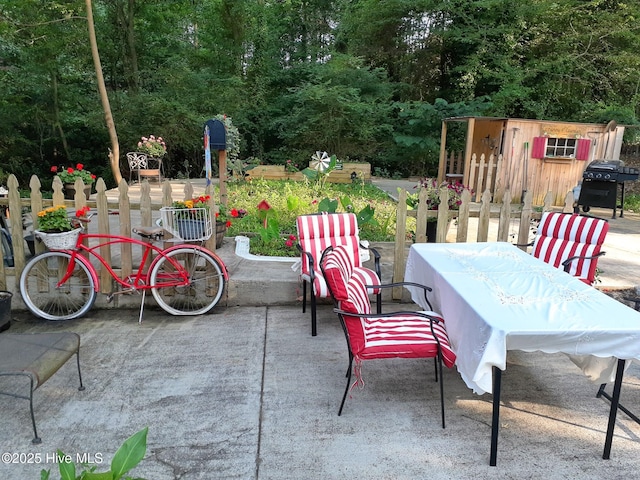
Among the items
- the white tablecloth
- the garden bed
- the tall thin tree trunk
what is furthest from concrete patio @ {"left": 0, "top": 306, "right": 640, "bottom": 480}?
the tall thin tree trunk

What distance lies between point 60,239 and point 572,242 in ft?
13.8

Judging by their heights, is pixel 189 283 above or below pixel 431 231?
below

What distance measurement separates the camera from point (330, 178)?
1156cm

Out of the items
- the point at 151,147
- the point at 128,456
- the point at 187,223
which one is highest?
the point at 151,147

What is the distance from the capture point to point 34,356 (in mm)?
2447

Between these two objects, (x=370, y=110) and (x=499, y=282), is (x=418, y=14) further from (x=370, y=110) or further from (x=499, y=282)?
(x=499, y=282)

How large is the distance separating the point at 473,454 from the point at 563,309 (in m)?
0.89

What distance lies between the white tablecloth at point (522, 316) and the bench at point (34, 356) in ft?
7.07

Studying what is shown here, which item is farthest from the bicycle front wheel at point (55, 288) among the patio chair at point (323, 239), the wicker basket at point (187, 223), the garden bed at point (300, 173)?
the garden bed at point (300, 173)

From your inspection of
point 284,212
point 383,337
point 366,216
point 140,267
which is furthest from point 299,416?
point 284,212

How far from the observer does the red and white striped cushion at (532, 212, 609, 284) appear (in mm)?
3812

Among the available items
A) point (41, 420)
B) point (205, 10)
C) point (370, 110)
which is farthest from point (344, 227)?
point (205, 10)

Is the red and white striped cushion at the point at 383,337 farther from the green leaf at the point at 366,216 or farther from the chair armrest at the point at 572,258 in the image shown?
the green leaf at the point at 366,216

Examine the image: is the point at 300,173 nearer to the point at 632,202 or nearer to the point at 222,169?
the point at 222,169
